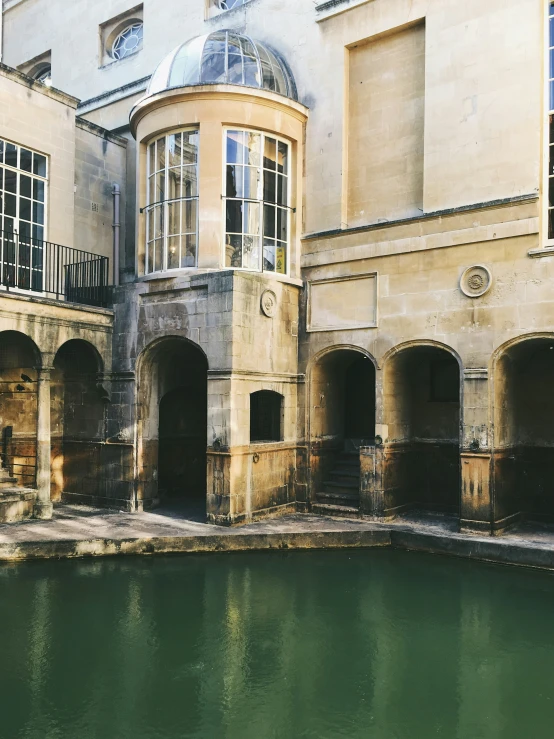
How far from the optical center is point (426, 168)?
12.4 metres

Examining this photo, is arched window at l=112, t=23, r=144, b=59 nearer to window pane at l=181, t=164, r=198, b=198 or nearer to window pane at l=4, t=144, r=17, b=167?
window pane at l=4, t=144, r=17, b=167

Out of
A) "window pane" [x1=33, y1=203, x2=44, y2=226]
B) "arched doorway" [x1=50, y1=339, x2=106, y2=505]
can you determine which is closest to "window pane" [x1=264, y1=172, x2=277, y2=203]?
"arched doorway" [x1=50, y1=339, x2=106, y2=505]

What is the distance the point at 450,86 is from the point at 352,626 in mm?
9339

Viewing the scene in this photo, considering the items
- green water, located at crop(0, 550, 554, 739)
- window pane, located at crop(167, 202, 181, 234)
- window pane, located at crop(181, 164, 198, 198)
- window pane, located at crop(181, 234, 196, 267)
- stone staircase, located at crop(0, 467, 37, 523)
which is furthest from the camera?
window pane, located at crop(167, 202, 181, 234)

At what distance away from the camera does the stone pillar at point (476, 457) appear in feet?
37.3

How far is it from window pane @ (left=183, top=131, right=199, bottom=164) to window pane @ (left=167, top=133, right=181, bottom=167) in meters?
0.14

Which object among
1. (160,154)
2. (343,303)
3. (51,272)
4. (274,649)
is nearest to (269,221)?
(343,303)

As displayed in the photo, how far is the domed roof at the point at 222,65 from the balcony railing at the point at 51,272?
3.79 metres

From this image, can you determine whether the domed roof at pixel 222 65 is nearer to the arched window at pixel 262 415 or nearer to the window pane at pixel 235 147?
the window pane at pixel 235 147

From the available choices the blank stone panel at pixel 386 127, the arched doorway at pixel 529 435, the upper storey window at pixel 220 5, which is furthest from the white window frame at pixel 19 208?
the arched doorway at pixel 529 435

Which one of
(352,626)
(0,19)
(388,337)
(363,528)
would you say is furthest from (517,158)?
(0,19)

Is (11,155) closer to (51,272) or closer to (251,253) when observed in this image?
(51,272)

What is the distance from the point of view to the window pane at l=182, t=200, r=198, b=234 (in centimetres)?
1303

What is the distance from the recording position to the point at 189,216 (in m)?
13.1
